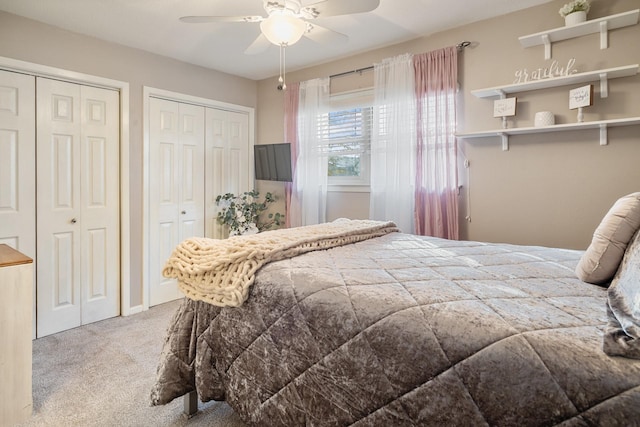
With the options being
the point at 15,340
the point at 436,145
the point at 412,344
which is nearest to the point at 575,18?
the point at 436,145

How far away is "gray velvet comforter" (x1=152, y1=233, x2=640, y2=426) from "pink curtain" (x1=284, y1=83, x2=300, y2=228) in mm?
2333

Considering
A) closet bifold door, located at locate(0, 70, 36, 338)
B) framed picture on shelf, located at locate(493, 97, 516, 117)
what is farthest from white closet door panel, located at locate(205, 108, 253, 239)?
framed picture on shelf, located at locate(493, 97, 516, 117)

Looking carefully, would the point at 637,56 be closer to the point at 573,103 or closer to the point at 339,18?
the point at 573,103

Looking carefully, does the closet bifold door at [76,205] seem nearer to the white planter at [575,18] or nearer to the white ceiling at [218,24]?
the white ceiling at [218,24]

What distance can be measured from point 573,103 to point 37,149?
3.74 metres

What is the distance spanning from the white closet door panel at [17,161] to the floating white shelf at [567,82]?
326 cm

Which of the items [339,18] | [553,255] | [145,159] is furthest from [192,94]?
[553,255]

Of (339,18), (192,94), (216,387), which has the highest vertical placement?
(339,18)

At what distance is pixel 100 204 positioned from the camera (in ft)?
10.5

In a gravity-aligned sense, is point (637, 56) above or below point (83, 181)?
above

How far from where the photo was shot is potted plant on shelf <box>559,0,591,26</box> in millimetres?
2318

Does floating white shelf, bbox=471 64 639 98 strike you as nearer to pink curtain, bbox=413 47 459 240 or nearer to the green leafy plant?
pink curtain, bbox=413 47 459 240

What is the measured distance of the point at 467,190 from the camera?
2.94 meters

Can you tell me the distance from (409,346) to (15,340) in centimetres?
184
